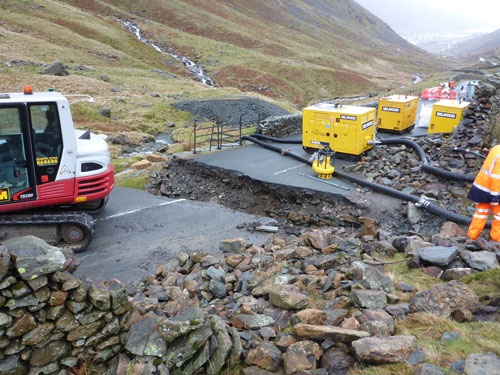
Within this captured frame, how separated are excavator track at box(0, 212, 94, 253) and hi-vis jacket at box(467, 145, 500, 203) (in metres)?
8.31

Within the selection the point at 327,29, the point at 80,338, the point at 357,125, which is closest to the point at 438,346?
the point at 80,338

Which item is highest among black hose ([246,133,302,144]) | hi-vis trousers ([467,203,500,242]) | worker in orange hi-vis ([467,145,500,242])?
worker in orange hi-vis ([467,145,500,242])

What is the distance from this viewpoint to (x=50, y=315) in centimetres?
488

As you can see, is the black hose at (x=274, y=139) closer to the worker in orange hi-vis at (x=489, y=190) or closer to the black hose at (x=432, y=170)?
the black hose at (x=432, y=170)

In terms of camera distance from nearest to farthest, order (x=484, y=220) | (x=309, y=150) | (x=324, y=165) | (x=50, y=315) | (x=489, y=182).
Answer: (x=50, y=315)
(x=489, y=182)
(x=484, y=220)
(x=324, y=165)
(x=309, y=150)

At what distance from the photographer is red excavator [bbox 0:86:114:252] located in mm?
8727

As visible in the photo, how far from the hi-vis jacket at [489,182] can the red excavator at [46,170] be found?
27.2 ft

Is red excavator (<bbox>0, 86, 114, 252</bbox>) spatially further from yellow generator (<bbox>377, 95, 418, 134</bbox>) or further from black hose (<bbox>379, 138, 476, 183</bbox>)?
yellow generator (<bbox>377, 95, 418, 134</bbox>)

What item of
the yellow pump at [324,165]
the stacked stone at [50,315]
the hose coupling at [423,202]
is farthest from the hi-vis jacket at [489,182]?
the yellow pump at [324,165]

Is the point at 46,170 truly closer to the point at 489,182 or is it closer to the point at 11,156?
the point at 11,156

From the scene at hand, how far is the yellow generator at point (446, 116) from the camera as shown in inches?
645

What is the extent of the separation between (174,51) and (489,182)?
70.2m

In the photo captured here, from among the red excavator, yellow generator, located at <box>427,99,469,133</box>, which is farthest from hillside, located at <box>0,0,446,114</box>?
the red excavator

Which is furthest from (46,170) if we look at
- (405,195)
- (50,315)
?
(405,195)
